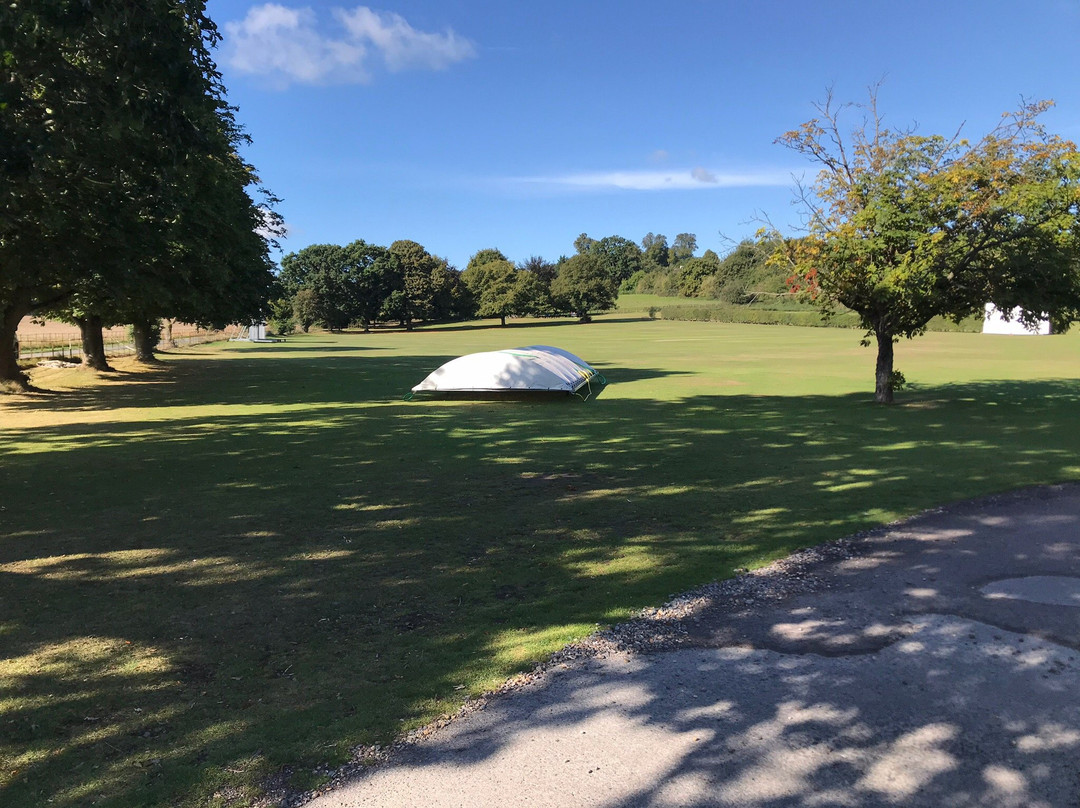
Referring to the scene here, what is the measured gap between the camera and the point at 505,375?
73.7 feet

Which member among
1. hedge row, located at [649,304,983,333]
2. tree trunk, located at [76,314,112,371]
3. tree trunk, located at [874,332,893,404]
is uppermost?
hedge row, located at [649,304,983,333]

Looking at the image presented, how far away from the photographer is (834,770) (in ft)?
12.7

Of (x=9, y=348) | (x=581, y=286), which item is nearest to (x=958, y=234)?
(x=9, y=348)

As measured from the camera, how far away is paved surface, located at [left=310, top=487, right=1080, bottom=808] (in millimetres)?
3721

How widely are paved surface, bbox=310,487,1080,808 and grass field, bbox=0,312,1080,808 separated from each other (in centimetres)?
60

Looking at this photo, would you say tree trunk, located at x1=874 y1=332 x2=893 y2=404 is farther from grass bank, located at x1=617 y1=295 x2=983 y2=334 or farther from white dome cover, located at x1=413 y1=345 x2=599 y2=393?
grass bank, located at x1=617 y1=295 x2=983 y2=334

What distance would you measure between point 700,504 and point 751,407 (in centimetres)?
1137

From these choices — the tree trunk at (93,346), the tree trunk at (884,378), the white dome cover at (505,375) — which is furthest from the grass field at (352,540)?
the tree trunk at (93,346)

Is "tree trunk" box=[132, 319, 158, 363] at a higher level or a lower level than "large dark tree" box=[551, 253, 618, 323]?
lower

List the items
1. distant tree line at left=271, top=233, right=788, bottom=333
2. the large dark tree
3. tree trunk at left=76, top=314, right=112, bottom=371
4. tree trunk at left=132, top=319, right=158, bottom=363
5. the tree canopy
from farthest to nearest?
the large dark tree, distant tree line at left=271, top=233, right=788, bottom=333, tree trunk at left=132, top=319, right=158, bottom=363, tree trunk at left=76, top=314, right=112, bottom=371, the tree canopy

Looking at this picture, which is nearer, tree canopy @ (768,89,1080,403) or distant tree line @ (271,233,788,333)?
tree canopy @ (768,89,1080,403)

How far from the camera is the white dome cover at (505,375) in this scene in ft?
72.6

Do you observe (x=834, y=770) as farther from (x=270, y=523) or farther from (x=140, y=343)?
(x=140, y=343)

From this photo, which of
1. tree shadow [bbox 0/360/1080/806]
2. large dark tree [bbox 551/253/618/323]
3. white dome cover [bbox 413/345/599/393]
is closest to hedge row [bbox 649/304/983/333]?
large dark tree [bbox 551/253/618/323]
